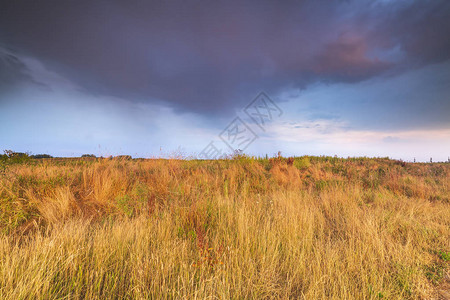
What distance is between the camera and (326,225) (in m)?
4.00

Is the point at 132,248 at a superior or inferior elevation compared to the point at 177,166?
inferior

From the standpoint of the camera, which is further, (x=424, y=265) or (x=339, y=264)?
(x=424, y=265)

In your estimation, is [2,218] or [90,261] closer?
[90,261]

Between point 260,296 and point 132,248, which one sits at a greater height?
point 132,248

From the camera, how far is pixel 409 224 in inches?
156

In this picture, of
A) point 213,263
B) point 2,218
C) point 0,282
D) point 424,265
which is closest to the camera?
point 0,282

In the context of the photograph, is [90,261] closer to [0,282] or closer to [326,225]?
[0,282]

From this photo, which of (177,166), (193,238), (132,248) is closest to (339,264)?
(193,238)

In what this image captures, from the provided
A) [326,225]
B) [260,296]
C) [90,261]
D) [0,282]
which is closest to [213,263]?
[260,296]

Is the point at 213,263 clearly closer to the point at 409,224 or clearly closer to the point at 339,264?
the point at 339,264

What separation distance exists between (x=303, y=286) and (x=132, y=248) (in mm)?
2019

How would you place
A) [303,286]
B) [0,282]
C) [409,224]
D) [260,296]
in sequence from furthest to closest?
[409,224] < [303,286] < [260,296] < [0,282]

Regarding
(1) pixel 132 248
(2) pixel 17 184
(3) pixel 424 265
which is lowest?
(3) pixel 424 265

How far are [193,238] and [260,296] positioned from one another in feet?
4.41
